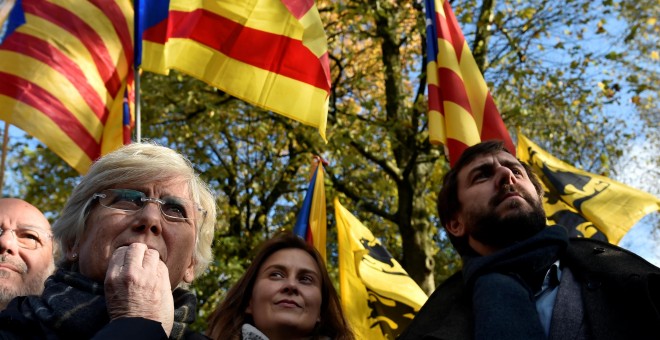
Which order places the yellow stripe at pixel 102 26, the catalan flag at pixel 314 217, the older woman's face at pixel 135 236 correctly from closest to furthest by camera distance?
1. the older woman's face at pixel 135 236
2. the yellow stripe at pixel 102 26
3. the catalan flag at pixel 314 217

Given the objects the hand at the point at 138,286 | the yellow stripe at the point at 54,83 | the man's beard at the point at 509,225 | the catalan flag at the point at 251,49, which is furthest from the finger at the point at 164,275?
the yellow stripe at the point at 54,83

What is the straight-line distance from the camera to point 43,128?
498 centimetres

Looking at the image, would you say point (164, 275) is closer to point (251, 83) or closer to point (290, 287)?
point (290, 287)

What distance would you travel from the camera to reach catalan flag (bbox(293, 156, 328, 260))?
5.93 metres

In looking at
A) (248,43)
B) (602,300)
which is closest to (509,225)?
(602,300)

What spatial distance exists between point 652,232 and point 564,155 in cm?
684

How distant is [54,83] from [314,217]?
2155 millimetres

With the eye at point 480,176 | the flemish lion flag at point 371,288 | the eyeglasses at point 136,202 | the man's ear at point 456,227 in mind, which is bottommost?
the flemish lion flag at point 371,288

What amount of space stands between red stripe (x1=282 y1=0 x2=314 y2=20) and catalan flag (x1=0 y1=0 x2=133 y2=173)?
1289 millimetres

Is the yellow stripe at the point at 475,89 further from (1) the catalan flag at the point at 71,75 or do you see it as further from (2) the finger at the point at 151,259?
(2) the finger at the point at 151,259

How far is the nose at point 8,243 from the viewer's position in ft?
10.8

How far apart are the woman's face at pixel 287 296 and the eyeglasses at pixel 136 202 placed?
4.46ft

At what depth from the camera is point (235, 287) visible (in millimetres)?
3848

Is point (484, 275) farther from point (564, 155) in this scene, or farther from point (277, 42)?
point (564, 155)
